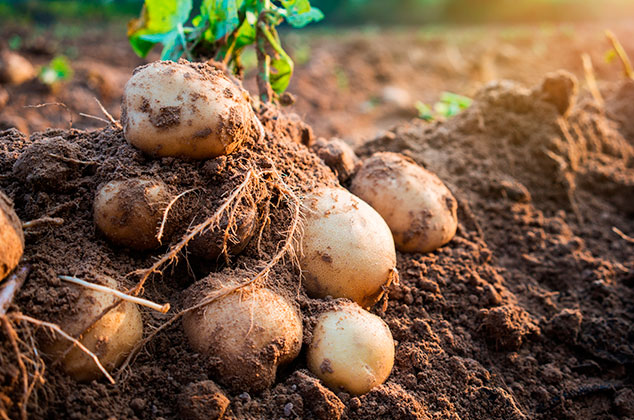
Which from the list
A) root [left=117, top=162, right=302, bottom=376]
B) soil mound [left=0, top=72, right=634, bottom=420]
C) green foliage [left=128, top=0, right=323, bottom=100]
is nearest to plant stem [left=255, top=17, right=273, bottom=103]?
green foliage [left=128, top=0, right=323, bottom=100]

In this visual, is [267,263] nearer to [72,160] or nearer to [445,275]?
[72,160]

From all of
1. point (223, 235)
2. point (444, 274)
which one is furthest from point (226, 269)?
point (444, 274)

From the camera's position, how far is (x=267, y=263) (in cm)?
228

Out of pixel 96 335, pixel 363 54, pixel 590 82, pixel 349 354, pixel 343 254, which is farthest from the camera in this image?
pixel 363 54

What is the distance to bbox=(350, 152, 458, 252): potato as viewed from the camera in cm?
277

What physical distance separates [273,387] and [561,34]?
9783 millimetres

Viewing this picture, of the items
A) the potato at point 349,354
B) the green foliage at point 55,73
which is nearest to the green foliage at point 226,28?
the potato at point 349,354

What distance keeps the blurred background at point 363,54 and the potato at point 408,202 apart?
5.74 ft

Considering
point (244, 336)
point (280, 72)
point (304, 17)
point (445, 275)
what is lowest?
point (445, 275)

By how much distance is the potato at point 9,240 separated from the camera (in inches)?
69.9

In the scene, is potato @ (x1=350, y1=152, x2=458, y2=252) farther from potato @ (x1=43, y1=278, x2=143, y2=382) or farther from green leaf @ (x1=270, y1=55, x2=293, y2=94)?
potato @ (x1=43, y1=278, x2=143, y2=382)

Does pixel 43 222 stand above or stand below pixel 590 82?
below

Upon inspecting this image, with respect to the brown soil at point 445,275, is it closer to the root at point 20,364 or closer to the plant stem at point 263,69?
the root at point 20,364

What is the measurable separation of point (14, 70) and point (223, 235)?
17.7 ft
